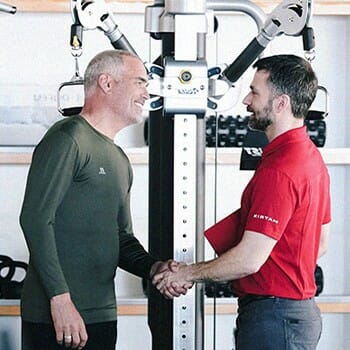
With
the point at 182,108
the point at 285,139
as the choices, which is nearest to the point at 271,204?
the point at 285,139

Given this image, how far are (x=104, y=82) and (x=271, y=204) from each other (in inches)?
27.3

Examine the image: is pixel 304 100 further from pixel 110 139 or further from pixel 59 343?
pixel 59 343

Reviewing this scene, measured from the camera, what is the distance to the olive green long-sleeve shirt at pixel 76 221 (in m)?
2.78

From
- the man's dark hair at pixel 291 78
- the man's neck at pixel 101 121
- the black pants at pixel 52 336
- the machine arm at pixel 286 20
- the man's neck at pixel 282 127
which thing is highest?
the machine arm at pixel 286 20

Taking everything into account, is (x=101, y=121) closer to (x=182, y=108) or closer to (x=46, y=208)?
(x=46, y=208)

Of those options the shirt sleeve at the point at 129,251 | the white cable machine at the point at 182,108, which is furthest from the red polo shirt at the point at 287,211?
the shirt sleeve at the point at 129,251

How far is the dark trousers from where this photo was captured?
2.80 m

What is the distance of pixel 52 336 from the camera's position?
2.91m

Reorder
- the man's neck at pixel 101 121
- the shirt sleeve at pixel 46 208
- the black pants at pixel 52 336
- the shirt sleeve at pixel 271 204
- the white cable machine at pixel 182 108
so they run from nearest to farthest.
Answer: the white cable machine at pixel 182 108 < the shirt sleeve at pixel 271 204 < the shirt sleeve at pixel 46 208 < the black pants at pixel 52 336 < the man's neck at pixel 101 121

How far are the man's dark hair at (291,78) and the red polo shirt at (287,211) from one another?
0.09 metres

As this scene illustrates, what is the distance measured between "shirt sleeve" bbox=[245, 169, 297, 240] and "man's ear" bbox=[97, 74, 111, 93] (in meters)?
0.60

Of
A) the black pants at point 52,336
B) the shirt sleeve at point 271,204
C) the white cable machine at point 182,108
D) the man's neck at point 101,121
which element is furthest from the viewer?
the man's neck at point 101,121

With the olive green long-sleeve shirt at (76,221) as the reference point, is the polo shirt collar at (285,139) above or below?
above

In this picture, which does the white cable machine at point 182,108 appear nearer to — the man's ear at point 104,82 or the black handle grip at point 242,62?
the black handle grip at point 242,62
